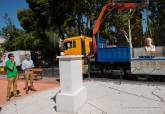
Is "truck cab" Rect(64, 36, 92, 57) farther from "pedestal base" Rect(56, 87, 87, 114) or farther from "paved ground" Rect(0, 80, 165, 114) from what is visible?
"pedestal base" Rect(56, 87, 87, 114)

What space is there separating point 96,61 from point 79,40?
2.15m

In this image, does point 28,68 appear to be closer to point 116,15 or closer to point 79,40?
point 79,40

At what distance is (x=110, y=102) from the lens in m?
8.42

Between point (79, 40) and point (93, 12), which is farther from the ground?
point (93, 12)

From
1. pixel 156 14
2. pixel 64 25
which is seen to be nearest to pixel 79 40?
pixel 64 25

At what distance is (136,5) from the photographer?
17.1m

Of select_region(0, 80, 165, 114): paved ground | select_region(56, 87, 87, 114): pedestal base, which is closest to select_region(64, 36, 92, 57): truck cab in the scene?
select_region(0, 80, 165, 114): paved ground

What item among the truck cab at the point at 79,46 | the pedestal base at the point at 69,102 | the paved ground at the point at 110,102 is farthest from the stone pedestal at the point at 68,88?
the truck cab at the point at 79,46

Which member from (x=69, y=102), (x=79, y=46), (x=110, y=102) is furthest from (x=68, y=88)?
(x=79, y=46)

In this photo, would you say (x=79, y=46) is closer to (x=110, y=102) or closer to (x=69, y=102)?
(x=110, y=102)

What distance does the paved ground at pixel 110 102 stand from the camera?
7.47 meters

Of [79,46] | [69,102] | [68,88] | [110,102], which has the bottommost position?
[110,102]

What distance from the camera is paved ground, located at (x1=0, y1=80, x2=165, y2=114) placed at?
7473 mm

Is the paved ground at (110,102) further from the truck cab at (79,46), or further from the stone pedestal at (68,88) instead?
the truck cab at (79,46)
